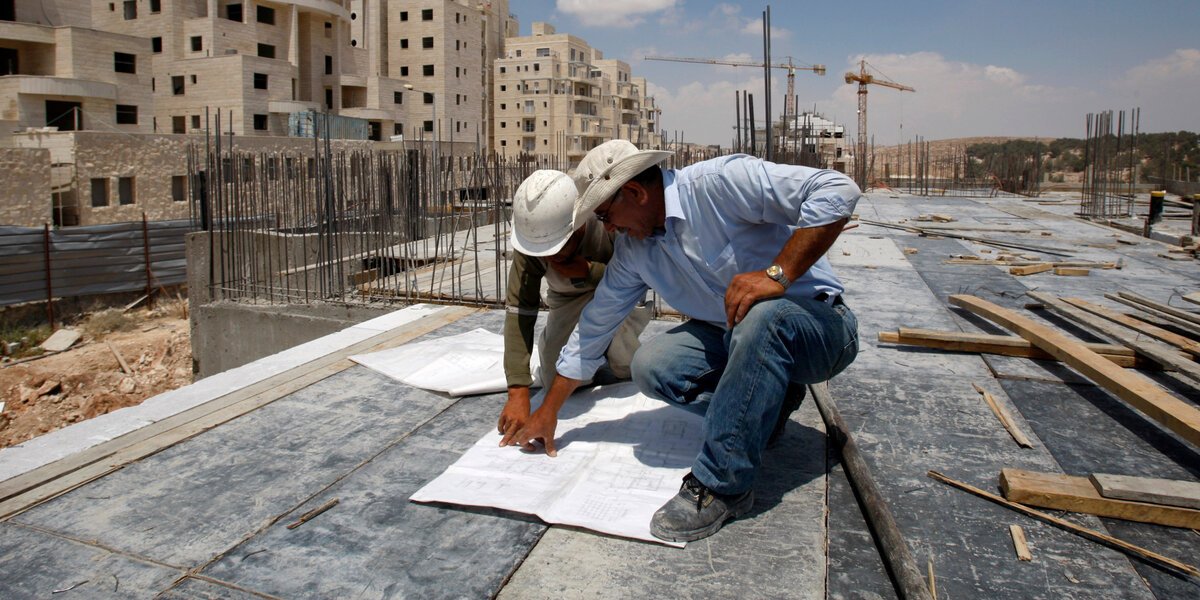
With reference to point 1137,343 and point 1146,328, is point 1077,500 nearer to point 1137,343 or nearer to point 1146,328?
point 1137,343

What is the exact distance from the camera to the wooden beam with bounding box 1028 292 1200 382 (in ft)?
10.8

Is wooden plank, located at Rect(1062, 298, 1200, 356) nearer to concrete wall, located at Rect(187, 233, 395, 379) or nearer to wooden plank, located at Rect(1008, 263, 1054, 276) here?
wooden plank, located at Rect(1008, 263, 1054, 276)

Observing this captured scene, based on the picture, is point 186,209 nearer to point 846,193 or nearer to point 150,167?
point 150,167

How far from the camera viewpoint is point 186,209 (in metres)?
20.8

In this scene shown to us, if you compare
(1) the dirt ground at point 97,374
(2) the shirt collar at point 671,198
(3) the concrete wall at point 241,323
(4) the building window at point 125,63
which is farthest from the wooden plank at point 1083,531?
(4) the building window at point 125,63

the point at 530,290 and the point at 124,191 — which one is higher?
the point at 124,191

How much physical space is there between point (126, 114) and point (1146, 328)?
32352 mm

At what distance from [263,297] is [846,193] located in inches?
248

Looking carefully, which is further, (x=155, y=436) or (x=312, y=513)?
(x=155, y=436)

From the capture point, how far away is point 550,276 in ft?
10.1

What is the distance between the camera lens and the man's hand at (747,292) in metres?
2.08

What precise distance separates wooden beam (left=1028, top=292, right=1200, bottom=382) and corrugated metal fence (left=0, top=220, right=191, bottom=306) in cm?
Result: 1300

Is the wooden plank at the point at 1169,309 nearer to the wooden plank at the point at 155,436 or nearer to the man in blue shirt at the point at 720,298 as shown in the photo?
the man in blue shirt at the point at 720,298

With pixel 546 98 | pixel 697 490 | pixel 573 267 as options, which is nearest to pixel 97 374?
pixel 573 267
